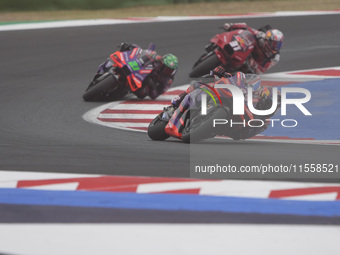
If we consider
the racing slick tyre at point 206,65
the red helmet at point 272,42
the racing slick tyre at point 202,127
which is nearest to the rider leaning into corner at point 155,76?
the racing slick tyre at point 206,65

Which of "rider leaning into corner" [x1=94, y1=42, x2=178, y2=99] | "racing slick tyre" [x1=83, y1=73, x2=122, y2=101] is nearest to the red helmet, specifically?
"rider leaning into corner" [x1=94, y1=42, x2=178, y2=99]

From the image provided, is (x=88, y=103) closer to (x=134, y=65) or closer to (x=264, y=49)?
(x=134, y=65)

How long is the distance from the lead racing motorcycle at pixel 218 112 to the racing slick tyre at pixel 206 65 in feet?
17.6

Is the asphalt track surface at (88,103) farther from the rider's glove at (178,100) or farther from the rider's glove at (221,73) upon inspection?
the rider's glove at (221,73)

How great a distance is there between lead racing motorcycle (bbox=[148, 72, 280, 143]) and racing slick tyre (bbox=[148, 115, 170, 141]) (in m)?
0.16

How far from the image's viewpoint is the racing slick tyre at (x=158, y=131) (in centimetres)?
875

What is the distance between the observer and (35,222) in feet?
18.1

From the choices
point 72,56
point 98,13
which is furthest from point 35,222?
point 98,13

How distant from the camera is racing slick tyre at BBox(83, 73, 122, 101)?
12406 millimetres

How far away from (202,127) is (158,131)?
3.28 ft

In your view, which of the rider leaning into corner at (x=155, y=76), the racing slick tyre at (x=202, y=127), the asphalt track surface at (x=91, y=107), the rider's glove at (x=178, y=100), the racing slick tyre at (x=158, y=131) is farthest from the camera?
the rider leaning into corner at (x=155, y=76)
